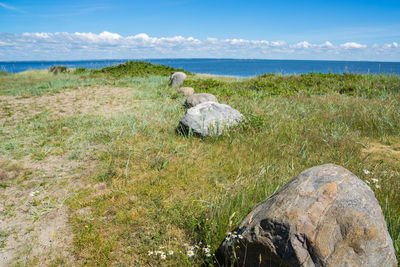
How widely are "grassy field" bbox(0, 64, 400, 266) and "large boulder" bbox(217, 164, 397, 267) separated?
285 mm

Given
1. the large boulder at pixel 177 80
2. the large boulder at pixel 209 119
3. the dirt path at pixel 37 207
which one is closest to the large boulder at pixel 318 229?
the dirt path at pixel 37 207

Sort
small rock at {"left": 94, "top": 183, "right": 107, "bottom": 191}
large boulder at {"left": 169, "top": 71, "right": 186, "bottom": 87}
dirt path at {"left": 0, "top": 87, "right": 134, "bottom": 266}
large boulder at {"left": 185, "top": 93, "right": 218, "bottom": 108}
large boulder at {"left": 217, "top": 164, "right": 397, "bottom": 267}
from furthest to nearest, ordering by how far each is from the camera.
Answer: large boulder at {"left": 169, "top": 71, "right": 186, "bottom": 87}
large boulder at {"left": 185, "top": 93, "right": 218, "bottom": 108}
small rock at {"left": 94, "top": 183, "right": 107, "bottom": 191}
dirt path at {"left": 0, "top": 87, "right": 134, "bottom": 266}
large boulder at {"left": 217, "top": 164, "right": 397, "bottom": 267}

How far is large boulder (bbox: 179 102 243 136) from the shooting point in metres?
5.10

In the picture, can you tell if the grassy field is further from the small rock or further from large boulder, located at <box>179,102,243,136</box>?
large boulder, located at <box>179,102,243,136</box>

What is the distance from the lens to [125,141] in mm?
5121

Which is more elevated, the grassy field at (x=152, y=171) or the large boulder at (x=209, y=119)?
the large boulder at (x=209, y=119)

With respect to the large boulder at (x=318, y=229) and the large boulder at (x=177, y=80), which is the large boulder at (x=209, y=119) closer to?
the large boulder at (x=318, y=229)

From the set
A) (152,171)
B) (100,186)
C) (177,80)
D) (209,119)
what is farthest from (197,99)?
(100,186)

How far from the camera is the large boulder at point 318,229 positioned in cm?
150

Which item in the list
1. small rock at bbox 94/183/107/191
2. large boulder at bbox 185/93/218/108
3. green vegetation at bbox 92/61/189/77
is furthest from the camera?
green vegetation at bbox 92/61/189/77

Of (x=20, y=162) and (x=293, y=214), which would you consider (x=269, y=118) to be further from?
(x=20, y=162)

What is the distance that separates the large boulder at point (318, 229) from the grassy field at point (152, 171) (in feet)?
0.94

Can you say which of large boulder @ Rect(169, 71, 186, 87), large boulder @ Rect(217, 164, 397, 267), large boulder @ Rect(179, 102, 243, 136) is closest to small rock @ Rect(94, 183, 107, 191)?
large boulder @ Rect(179, 102, 243, 136)

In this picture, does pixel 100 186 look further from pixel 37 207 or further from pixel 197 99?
pixel 197 99
